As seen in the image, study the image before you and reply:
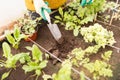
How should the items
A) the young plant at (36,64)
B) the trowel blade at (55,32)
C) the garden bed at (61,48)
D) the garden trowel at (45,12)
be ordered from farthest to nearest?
1. the trowel blade at (55,32)
2. the garden trowel at (45,12)
3. the garden bed at (61,48)
4. the young plant at (36,64)

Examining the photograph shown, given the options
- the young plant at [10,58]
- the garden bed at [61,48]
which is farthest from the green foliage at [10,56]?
the garden bed at [61,48]

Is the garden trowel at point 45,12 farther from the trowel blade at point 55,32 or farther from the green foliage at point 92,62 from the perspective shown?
the green foliage at point 92,62

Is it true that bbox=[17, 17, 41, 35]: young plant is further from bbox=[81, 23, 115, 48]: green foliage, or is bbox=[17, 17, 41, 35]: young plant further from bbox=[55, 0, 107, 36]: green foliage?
bbox=[81, 23, 115, 48]: green foliage

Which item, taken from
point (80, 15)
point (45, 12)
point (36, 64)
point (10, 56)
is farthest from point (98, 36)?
point (10, 56)

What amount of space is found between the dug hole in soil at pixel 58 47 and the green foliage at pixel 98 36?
71 millimetres

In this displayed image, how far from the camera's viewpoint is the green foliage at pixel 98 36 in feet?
5.86

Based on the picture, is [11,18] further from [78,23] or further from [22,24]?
[78,23]

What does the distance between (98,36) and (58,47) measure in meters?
0.36

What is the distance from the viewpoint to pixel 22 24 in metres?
2.01

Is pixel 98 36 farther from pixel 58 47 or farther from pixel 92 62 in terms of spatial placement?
pixel 58 47

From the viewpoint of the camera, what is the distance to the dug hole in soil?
1.66m

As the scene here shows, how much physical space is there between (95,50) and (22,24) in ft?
2.39

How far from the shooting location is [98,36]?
5.93ft

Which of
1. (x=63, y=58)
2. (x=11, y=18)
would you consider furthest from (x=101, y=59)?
(x=11, y=18)
